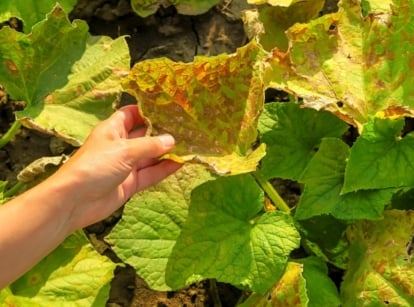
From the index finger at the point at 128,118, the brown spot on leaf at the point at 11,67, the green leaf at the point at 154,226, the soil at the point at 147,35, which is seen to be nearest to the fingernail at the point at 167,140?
the index finger at the point at 128,118

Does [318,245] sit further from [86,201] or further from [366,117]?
[86,201]

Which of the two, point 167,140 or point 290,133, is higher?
point 167,140

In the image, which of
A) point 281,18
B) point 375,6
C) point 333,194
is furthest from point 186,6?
point 333,194

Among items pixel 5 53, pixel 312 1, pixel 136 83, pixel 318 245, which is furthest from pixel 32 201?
pixel 312 1

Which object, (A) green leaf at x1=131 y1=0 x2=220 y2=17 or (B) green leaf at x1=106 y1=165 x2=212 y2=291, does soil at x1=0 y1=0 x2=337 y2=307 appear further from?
(B) green leaf at x1=106 y1=165 x2=212 y2=291

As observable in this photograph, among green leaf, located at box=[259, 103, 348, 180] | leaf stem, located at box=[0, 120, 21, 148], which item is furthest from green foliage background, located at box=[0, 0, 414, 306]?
leaf stem, located at box=[0, 120, 21, 148]

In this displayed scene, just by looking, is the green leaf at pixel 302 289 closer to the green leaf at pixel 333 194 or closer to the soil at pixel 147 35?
the green leaf at pixel 333 194

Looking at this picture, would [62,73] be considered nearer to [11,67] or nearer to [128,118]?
[11,67]
